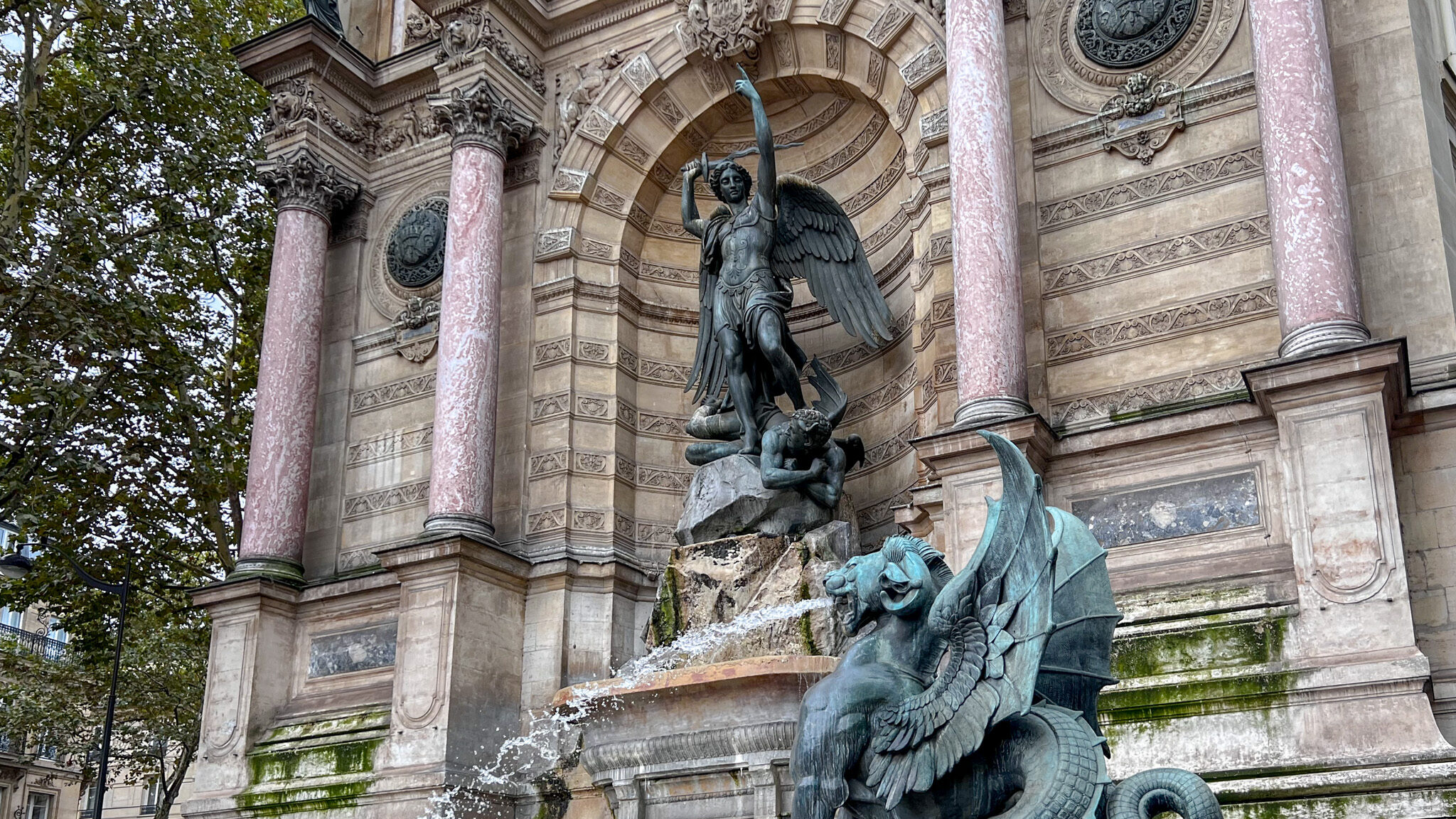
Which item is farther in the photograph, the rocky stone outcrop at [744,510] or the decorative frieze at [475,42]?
the decorative frieze at [475,42]

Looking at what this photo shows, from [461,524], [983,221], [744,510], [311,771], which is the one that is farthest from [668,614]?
[311,771]

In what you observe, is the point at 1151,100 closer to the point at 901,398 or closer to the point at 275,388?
the point at 901,398

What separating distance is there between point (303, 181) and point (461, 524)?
16.7 feet

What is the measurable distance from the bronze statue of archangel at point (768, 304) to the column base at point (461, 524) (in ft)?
7.75

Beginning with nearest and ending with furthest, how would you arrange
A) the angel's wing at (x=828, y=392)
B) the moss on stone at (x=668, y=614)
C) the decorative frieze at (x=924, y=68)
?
1. the moss on stone at (x=668, y=614)
2. the angel's wing at (x=828, y=392)
3. the decorative frieze at (x=924, y=68)

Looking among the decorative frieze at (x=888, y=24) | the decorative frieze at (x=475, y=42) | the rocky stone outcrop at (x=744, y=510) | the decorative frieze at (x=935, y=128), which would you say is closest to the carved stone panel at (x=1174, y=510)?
the rocky stone outcrop at (x=744, y=510)

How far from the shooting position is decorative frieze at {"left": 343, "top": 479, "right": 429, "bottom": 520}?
1491 centimetres

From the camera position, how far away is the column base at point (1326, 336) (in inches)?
375

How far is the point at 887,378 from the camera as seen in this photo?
45.7ft

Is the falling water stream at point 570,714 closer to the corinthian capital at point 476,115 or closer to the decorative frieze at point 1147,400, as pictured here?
the decorative frieze at point 1147,400

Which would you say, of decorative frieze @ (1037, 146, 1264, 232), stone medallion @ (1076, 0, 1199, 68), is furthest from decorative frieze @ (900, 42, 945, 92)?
decorative frieze @ (1037, 146, 1264, 232)

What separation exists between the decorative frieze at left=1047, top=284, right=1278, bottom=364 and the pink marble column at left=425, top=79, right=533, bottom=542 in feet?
18.4

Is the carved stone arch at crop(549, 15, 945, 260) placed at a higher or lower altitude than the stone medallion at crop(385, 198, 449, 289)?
higher

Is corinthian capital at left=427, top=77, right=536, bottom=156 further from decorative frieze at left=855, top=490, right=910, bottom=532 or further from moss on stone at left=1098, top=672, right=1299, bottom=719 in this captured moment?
moss on stone at left=1098, top=672, right=1299, bottom=719
